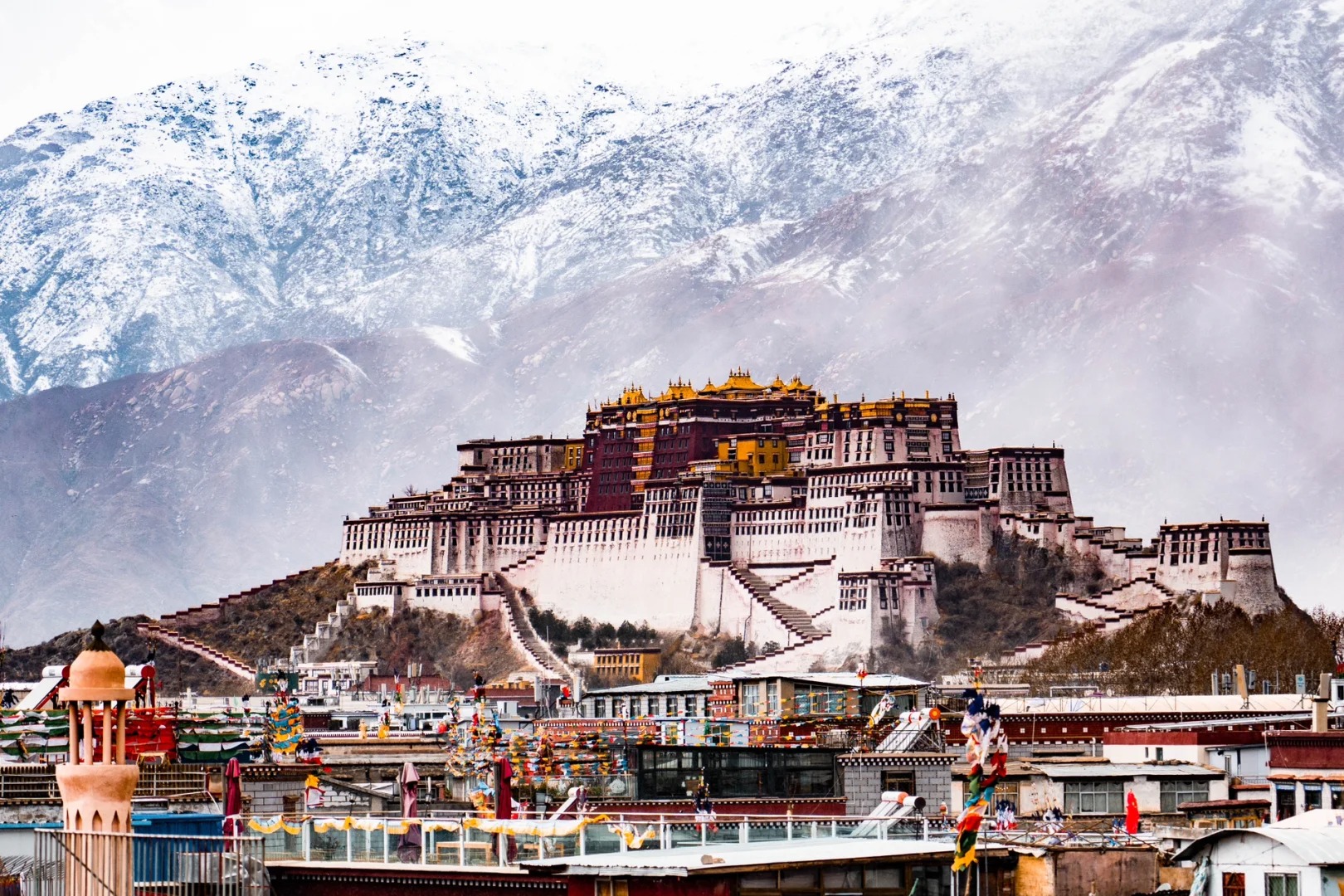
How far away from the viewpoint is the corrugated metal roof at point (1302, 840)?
34.0 metres

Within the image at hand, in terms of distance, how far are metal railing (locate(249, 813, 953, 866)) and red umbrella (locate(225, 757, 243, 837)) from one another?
28 cm

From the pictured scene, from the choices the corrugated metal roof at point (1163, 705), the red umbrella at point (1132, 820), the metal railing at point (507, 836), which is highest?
the corrugated metal roof at point (1163, 705)

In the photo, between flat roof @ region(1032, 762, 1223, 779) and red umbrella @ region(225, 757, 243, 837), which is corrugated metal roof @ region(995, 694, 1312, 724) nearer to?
flat roof @ region(1032, 762, 1223, 779)

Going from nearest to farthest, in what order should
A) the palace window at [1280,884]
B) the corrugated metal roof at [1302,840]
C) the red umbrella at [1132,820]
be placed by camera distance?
1. the corrugated metal roof at [1302,840]
2. the palace window at [1280,884]
3. the red umbrella at [1132,820]

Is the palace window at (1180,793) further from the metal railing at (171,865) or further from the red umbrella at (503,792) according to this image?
the metal railing at (171,865)

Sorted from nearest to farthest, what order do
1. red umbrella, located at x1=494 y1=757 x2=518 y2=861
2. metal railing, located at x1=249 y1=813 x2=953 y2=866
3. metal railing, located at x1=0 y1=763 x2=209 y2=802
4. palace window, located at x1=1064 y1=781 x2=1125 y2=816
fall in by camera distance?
metal railing, located at x1=249 y1=813 x2=953 y2=866 → red umbrella, located at x1=494 y1=757 x2=518 y2=861 → metal railing, located at x1=0 y1=763 x2=209 y2=802 → palace window, located at x1=1064 y1=781 x2=1125 y2=816

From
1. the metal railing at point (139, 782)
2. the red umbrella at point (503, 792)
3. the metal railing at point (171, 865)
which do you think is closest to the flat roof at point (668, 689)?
the metal railing at point (139, 782)

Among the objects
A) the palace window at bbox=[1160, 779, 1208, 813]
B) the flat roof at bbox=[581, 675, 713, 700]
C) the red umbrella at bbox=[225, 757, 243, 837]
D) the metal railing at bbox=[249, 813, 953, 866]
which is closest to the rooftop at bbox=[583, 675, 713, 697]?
the flat roof at bbox=[581, 675, 713, 700]

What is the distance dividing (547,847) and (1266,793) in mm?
22570

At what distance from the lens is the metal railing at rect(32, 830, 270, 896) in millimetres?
38125

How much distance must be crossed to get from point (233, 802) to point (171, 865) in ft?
14.4

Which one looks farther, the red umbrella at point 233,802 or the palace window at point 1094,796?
the palace window at point 1094,796

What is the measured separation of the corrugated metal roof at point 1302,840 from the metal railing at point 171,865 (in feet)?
35.9

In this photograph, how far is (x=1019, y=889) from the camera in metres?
38.7
